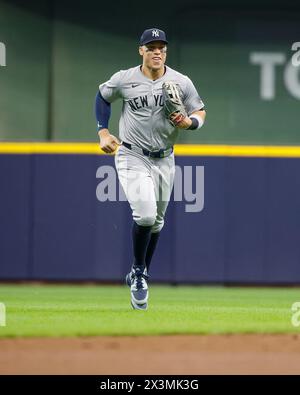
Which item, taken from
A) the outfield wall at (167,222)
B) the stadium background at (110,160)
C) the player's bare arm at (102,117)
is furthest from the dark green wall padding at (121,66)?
the player's bare arm at (102,117)

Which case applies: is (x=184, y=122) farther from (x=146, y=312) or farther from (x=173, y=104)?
(x=146, y=312)

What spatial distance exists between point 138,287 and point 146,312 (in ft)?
0.57

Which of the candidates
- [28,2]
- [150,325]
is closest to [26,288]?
[28,2]

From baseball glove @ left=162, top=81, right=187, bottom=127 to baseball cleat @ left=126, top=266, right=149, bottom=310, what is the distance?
3.30 ft

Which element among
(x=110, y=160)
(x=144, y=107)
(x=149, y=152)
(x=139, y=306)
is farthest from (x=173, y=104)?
(x=110, y=160)

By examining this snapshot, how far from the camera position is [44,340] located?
5.82 m

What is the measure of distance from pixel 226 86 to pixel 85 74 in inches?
55.7

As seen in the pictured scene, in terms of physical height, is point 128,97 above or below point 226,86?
below

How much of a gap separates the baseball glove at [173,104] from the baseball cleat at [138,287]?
39.5 inches

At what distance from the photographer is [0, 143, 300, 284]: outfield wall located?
1058 cm

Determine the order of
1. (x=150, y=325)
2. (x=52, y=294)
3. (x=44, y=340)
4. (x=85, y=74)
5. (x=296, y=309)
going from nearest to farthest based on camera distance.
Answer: (x=44, y=340)
(x=150, y=325)
(x=296, y=309)
(x=52, y=294)
(x=85, y=74)

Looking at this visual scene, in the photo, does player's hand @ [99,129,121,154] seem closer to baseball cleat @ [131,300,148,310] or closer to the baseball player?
the baseball player

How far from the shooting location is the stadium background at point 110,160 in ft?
34.8

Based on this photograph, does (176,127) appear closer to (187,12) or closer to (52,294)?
(52,294)
